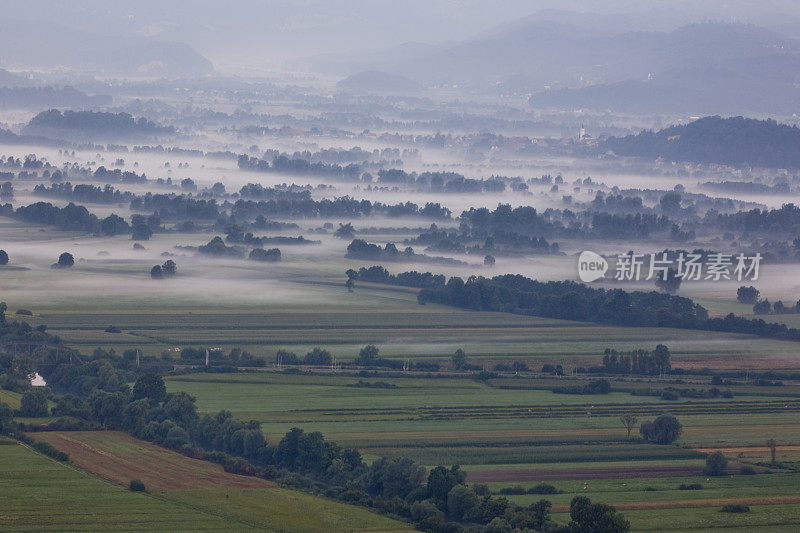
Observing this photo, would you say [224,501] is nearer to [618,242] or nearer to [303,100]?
[618,242]

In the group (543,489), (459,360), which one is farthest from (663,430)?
(459,360)

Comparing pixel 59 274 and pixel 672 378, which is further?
pixel 59 274

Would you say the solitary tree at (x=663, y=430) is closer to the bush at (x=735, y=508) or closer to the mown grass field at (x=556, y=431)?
the mown grass field at (x=556, y=431)

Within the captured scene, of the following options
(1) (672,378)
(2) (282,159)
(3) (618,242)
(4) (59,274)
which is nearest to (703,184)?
(2) (282,159)

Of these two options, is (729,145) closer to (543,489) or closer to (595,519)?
(543,489)

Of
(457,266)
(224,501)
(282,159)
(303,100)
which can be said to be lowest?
(224,501)

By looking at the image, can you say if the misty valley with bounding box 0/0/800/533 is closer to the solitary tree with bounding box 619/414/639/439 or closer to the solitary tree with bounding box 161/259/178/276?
the solitary tree with bounding box 619/414/639/439

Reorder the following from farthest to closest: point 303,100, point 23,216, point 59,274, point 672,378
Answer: point 303,100 → point 23,216 → point 59,274 → point 672,378

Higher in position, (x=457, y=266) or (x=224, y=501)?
(x=457, y=266)

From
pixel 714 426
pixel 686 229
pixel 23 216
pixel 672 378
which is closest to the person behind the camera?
pixel 714 426
